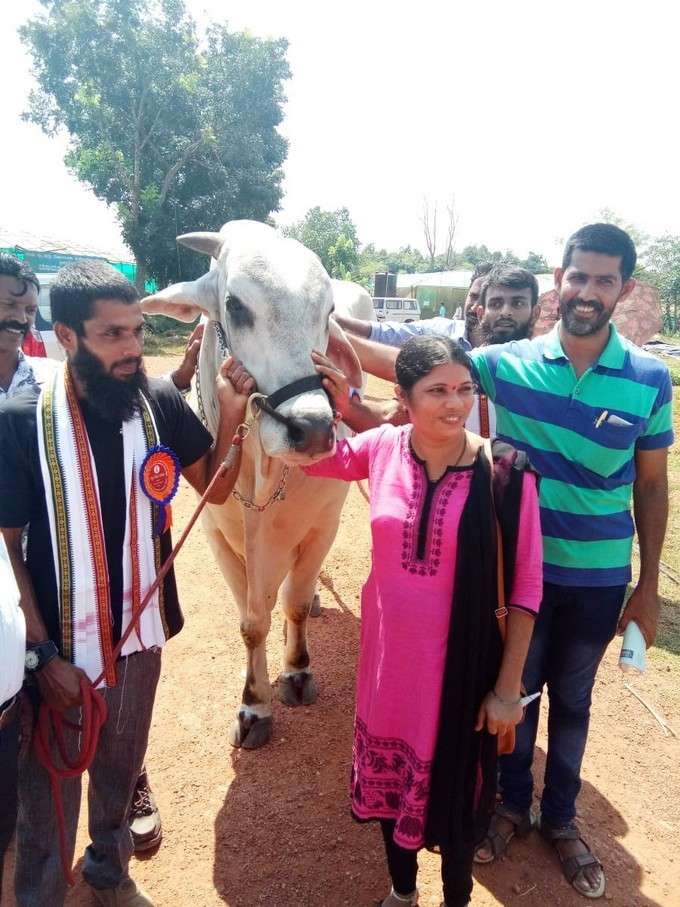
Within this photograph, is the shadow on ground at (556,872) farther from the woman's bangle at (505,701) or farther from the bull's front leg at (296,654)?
the bull's front leg at (296,654)

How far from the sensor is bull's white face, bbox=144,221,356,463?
1956 mm

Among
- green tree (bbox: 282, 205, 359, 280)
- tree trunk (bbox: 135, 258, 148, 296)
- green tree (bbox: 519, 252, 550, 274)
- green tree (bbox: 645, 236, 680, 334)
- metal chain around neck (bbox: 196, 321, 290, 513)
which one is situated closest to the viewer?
metal chain around neck (bbox: 196, 321, 290, 513)

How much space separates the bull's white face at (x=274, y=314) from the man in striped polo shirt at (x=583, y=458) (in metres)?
0.18

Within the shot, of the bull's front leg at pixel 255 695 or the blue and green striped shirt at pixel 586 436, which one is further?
the bull's front leg at pixel 255 695

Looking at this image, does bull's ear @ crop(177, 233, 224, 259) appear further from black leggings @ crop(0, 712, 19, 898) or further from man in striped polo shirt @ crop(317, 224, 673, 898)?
black leggings @ crop(0, 712, 19, 898)

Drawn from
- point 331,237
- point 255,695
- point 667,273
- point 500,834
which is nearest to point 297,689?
point 255,695

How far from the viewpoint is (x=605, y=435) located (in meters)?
2.10

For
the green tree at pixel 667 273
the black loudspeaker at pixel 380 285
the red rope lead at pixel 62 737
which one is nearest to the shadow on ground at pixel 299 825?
the red rope lead at pixel 62 737

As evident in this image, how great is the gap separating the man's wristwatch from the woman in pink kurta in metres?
0.93

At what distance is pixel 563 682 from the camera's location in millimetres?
2354

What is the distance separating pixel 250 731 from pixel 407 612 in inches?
66.7

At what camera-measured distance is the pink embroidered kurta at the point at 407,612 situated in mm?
1766

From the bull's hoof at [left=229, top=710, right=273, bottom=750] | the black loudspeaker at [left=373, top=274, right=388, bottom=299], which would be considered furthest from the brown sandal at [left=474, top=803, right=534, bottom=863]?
the black loudspeaker at [left=373, top=274, right=388, bottom=299]

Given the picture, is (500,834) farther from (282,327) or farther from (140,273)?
(140,273)
